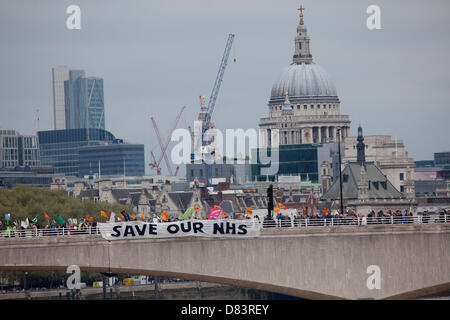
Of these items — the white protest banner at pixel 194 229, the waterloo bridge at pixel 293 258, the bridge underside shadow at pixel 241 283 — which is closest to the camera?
the white protest banner at pixel 194 229

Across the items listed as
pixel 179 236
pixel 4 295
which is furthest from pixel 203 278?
pixel 4 295

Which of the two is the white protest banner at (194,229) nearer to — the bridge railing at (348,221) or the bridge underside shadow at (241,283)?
the bridge railing at (348,221)

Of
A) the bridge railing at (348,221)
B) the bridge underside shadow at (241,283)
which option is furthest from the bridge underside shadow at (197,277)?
the bridge railing at (348,221)

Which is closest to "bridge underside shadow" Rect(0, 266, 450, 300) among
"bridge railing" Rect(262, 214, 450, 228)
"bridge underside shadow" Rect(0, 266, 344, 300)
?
"bridge underside shadow" Rect(0, 266, 344, 300)

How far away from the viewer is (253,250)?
116000 mm

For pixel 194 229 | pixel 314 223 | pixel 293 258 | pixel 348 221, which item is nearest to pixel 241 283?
pixel 293 258

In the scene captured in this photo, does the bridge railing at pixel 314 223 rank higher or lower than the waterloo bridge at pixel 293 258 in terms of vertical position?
higher

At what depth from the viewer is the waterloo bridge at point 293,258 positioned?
11544cm

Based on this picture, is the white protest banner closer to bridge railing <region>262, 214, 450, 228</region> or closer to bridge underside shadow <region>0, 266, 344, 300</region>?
bridge railing <region>262, 214, 450, 228</region>

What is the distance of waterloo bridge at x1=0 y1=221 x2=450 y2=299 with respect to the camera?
115 meters

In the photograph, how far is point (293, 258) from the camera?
116m

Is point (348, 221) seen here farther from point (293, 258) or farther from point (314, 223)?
point (293, 258)
